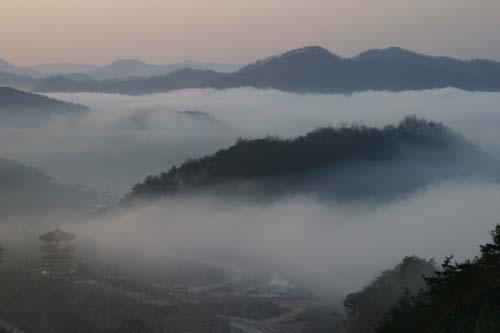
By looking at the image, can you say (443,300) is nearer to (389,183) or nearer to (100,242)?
(100,242)

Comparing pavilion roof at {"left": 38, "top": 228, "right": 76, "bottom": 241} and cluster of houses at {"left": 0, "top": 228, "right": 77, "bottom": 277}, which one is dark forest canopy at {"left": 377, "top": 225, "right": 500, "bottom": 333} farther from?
cluster of houses at {"left": 0, "top": 228, "right": 77, "bottom": 277}

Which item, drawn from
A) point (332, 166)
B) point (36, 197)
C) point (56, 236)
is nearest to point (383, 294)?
point (56, 236)

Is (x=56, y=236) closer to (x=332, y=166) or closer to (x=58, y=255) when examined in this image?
(x=58, y=255)

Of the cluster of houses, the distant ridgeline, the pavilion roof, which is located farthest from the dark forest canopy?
the distant ridgeline

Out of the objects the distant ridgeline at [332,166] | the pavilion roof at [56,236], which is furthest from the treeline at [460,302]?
the distant ridgeline at [332,166]

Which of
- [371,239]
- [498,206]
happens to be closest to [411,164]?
[498,206]
